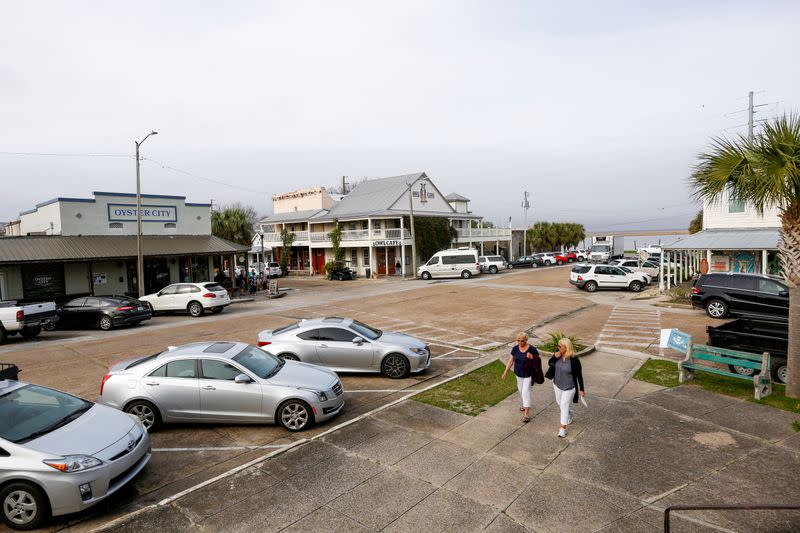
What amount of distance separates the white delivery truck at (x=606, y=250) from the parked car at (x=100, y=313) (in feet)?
130

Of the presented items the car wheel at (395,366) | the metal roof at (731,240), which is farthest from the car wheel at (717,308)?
the car wheel at (395,366)

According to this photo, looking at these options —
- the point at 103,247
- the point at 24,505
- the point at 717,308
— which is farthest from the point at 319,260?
the point at 24,505

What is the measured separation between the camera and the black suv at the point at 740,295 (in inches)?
683

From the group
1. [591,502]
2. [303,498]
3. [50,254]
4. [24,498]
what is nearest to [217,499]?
[303,498]

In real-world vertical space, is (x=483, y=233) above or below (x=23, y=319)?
above

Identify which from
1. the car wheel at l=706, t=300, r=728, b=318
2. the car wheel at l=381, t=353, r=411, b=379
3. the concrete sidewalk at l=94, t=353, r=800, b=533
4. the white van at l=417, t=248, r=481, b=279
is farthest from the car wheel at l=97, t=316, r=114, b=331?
the white van at l=417, t=248, r=481, b=279

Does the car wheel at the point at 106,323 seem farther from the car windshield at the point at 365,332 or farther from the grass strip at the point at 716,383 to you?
the grass strip at the point at 716,383

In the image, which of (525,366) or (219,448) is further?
(525,366)

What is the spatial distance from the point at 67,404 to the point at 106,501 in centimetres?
151

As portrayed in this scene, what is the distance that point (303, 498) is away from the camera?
6.12 m

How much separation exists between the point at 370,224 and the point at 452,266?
8.72 meters

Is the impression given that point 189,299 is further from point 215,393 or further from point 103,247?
point 215,393

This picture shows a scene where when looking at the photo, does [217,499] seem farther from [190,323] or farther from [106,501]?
[190,323]

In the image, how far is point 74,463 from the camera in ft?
18.4
